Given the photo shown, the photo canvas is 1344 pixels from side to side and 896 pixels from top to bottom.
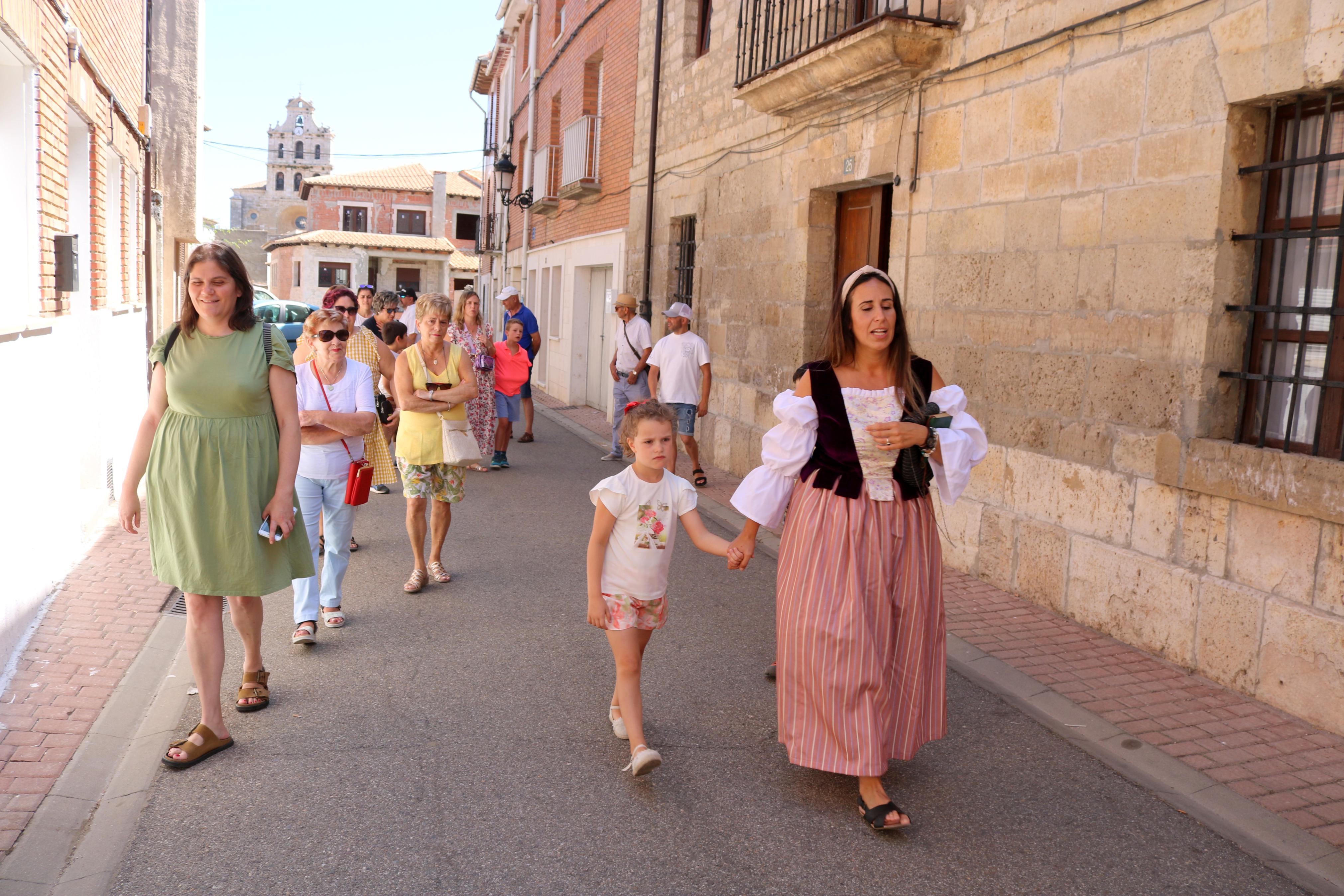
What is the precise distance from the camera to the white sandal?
12.3 ft

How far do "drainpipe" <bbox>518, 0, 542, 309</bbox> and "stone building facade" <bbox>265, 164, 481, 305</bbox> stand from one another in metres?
29.9

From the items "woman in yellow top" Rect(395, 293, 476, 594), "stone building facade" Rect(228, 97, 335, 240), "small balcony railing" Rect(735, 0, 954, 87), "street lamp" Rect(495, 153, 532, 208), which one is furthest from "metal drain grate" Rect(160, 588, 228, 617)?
"stone building facade" Rect(228, 97, 335, 240)

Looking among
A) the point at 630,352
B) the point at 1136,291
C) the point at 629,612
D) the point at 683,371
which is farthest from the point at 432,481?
the point at 630,352

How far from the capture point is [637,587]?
386cm

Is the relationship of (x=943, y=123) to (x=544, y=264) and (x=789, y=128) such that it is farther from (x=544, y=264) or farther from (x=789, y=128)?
(x=544, y=264)

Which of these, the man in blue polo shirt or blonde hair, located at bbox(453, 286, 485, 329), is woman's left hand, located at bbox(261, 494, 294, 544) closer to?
blonde hair, located at bbox(453, 286, 485, 329)

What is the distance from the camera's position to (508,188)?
78.0 feet

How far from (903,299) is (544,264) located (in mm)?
14768

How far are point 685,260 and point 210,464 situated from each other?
391 inches

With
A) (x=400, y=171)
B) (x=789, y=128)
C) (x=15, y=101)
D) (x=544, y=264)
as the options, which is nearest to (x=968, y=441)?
(x=15, y=101)

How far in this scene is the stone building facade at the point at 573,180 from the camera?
16.4 metres

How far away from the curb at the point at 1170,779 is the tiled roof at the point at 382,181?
57425 millimetres

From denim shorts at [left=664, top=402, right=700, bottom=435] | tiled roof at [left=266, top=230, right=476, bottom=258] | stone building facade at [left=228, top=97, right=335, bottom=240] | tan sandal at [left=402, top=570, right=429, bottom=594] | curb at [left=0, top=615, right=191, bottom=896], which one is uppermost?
stone building facade at [left=228, top=97, right=335, bottom=240]

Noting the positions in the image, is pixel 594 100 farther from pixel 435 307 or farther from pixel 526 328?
pixel 435 307
